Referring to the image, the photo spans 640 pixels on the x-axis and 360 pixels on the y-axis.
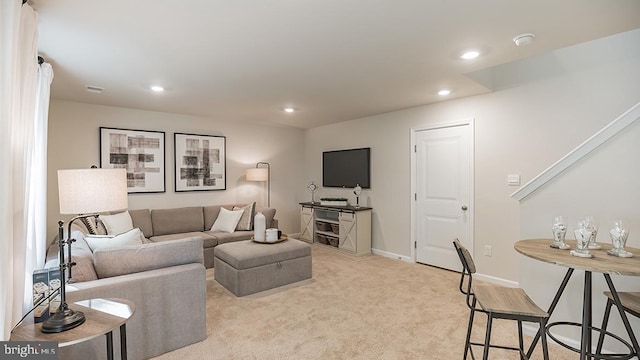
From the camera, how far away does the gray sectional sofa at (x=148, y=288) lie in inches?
82.0

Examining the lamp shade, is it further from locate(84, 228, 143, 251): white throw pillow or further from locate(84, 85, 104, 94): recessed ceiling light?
locate(84, 85, 104, 94): recessed ceiling light

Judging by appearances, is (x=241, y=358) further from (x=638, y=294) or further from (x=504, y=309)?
(x=638, y=294)

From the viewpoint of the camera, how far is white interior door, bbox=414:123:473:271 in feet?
13.5

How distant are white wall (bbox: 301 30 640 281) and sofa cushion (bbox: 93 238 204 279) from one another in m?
3.24

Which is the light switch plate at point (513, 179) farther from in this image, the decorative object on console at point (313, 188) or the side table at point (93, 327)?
the side table at point (93, 327)

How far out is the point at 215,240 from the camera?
4.53 metres

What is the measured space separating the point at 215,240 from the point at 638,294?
4.27 m

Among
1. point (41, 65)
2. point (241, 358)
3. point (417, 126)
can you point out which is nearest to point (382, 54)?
point (417, 126)

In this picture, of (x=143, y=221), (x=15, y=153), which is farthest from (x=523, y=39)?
(x=143, y=221)

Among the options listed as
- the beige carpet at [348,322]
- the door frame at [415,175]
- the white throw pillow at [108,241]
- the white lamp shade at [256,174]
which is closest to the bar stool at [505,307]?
the beige carpet at [348,322]

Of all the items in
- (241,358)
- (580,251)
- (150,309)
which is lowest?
(241,358)

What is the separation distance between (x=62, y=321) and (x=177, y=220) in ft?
11.7

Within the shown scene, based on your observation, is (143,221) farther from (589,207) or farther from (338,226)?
(589,207)

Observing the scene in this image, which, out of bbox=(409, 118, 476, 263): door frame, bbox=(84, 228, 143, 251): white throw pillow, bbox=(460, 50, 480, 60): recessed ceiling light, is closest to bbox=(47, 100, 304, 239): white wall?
bbox=(84, 228, 143, 251): white throw pillow
